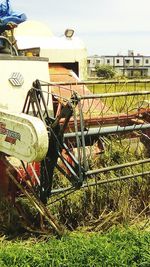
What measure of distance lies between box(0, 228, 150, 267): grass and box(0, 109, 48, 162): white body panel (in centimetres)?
60

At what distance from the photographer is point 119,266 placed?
2.99m

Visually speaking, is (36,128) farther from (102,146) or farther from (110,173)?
(102,146)

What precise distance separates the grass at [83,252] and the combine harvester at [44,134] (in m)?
0.23

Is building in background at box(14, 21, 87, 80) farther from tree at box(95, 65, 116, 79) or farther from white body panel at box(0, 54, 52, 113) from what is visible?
tree at box(95, 65, 116, 79)

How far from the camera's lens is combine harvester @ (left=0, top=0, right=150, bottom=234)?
10.4ft

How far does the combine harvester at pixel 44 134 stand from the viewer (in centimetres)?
317

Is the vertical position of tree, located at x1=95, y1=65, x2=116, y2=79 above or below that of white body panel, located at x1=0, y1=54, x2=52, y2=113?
below

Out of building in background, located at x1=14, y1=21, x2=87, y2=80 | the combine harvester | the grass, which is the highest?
building in background, located at x1=14, y1=21, x2=87, y2=80

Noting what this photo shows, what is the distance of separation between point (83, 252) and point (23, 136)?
31.7 inches

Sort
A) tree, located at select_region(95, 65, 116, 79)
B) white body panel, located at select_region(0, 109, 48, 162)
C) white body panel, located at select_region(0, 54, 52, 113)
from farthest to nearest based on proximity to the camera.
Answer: tree, located at select_region(95, 65, 116, 79), white body panel, located at select_region(0, 54, 52, 113), white body panel, located at select_region(0, 109, 48, 162)

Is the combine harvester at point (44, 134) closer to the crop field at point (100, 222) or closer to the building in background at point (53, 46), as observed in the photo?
the crop field at point (100, 222)

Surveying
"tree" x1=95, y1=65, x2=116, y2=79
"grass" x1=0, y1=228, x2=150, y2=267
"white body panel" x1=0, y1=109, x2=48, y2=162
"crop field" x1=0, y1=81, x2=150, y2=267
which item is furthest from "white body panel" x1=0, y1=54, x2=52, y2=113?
"tree" x1=95, y1=65, x2=116, y2=79

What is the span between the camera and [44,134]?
302 cm

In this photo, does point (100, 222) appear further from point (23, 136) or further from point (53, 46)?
point (53, 46)
